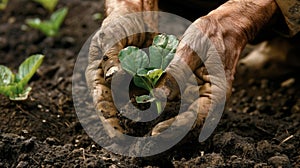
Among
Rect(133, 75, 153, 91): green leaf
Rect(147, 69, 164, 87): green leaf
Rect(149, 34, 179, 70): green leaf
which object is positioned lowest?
Rect(133, 75, 153, 91): green leaf

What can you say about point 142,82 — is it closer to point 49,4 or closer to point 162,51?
point 162,51

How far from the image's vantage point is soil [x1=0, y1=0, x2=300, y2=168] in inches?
73.8

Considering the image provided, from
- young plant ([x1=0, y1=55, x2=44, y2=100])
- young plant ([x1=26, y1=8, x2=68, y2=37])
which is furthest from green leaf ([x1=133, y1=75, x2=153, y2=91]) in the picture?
young plant ([x1=26, y1=8, x2=68, y2=37])

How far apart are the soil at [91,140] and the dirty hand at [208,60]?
13 centimetres

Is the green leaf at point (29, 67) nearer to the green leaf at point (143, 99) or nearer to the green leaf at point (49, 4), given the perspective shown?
the green leaf at point (143, 99)

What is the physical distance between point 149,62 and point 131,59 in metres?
0.10

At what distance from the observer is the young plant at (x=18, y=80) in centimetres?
226

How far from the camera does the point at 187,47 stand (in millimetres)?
1824

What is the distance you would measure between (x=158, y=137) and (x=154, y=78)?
190mm

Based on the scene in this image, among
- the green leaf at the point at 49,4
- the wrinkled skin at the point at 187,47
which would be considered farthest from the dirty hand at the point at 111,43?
the green leaf at the point at 49,4

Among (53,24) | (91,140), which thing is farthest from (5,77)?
(53,24)

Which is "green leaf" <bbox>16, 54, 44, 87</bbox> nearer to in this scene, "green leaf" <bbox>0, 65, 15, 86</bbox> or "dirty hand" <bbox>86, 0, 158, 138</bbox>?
"green leaf" <bbox>0, 65, 15, 86</bbox>

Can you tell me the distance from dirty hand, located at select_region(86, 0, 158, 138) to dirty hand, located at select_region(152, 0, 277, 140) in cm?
18

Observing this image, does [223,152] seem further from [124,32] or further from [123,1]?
[123,1]
